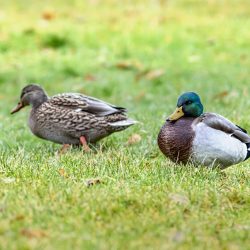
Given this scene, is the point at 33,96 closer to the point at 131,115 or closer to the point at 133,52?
the point at 131,115

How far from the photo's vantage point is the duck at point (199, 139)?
→ 5898 millimetres

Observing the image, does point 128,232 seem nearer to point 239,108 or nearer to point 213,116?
point 213,116

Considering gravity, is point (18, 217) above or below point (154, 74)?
Result: above

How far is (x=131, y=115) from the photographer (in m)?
9.28

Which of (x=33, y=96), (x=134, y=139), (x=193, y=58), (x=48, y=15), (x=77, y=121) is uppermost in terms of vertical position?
(x=33, y=96)

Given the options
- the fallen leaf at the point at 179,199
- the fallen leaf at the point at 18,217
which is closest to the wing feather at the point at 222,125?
the fallen leaf at the point at 179,199

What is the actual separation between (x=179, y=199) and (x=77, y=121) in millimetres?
2993

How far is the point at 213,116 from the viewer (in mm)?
6086

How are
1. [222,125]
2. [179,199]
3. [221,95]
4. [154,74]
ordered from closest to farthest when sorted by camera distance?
[179,199] → [222,125] → [221,95] → [154,74]

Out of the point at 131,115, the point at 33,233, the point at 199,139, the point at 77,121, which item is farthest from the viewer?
the point at 131,115

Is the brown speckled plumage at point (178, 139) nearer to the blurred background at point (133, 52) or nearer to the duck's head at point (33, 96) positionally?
the duck's head at point (33, 96)

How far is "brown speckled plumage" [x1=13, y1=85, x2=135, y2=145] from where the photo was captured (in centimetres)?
752

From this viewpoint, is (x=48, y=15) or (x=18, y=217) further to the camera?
(x=48, y=15)

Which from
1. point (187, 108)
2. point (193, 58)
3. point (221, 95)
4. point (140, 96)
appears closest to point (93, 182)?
point (187, 108)
